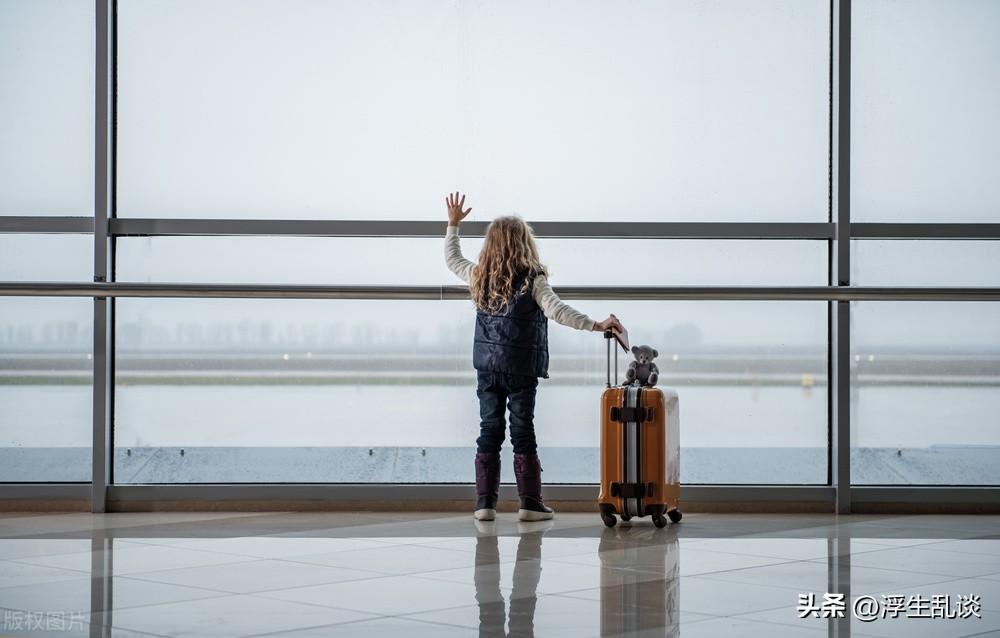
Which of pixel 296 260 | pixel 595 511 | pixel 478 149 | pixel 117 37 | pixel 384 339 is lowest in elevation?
pixel 595 511

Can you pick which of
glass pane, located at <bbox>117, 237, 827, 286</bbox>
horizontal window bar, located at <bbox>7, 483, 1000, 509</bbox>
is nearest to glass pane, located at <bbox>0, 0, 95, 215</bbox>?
glass pane, located at <bbox>117, 237, 827, 286</bbox>

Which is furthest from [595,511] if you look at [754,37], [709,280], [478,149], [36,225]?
[36,225]

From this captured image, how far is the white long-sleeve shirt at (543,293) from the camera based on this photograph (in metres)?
5.50

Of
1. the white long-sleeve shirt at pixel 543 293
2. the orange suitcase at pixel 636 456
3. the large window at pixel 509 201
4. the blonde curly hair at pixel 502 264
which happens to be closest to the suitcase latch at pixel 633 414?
the orange suitcase at pixel 636 456

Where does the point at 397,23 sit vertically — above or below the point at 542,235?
above

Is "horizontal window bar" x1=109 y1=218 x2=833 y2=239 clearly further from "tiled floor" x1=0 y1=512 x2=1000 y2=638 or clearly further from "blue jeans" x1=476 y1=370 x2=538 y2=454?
"tiled floor" x1=0 y1=512 x2=1000 y2=638

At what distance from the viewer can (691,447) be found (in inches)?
249

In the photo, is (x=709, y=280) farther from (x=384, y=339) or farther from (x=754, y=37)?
(x=384, y=339)

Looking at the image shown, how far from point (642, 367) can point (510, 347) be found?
24.9 inches

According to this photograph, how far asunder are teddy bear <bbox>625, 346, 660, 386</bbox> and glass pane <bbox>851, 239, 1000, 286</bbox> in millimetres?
1288

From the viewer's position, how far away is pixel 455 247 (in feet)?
19.1

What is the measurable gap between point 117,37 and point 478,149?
74.8 inches

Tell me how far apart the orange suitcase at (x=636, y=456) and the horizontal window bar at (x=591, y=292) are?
0.47 meters

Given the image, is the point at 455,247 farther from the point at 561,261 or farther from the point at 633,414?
the point at 633,414
